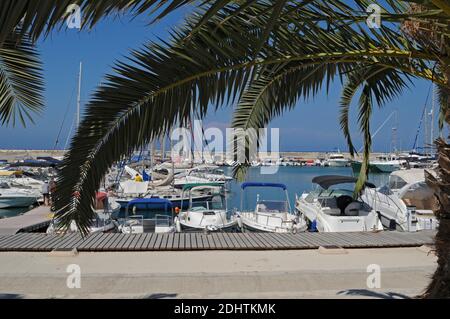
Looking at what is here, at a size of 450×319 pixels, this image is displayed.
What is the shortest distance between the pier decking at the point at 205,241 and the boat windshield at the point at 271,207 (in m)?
3.75

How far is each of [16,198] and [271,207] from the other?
18188mm

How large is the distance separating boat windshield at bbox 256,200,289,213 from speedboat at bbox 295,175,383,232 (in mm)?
1018

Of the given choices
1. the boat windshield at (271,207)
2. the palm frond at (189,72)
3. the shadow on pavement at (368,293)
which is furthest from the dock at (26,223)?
the palm frond at (189,72)

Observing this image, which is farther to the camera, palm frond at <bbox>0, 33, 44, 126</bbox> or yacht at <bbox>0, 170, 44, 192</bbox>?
yacht at <bbox>0, 170, 44, 192</bbox>

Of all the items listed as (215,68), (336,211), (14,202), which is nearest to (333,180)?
(336,211)

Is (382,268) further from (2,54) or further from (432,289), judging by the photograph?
(2,54)

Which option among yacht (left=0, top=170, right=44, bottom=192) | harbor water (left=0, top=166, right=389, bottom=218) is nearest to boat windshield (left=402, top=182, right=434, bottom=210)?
harbor water (left=0, top=166, right=389, bottom=218)

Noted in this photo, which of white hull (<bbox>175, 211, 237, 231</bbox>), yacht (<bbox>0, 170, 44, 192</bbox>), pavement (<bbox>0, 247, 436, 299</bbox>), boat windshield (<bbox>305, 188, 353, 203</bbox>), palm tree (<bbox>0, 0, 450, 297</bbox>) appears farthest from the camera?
yacht (<bbox>0, 170, 44, 192</bbox>)

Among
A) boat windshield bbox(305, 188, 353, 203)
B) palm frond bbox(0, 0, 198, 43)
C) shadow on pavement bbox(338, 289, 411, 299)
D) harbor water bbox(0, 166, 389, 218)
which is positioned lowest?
harbor water bbox(0, 166, 389, 218)

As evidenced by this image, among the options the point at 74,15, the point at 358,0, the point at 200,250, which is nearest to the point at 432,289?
the point at 358,0

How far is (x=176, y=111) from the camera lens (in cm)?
355

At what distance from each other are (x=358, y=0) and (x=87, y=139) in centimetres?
249

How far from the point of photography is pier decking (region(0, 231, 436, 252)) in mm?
9516

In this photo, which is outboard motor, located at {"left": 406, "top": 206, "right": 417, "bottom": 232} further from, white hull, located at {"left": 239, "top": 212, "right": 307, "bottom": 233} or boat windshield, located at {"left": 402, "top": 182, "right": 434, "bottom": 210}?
boat windshield, located at {"left": 402, "top": 182, "right": 434, "bottom": 210}
